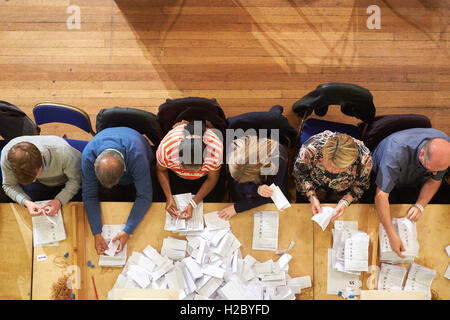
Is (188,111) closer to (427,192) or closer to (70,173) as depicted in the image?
(70,173)

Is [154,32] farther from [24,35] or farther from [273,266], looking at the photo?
[273,266]

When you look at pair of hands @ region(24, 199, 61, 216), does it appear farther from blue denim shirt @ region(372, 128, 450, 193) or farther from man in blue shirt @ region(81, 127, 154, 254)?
blue denim shirt @ region(372, 128, 450, 193)

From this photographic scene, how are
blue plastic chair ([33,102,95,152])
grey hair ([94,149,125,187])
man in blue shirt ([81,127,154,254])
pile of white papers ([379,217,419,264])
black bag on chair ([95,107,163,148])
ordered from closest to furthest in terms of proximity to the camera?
grey hair ([94,149,125,187]) < man in blue shirt ([81,127,154,254]) < pile of white papers ([379,217,419,264]) < black bag on chair ([95,107,163,148]) < blue plastic chair ([33,102,95,152])

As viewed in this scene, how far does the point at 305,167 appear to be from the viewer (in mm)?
2377

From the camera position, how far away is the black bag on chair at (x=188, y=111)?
248 centimetres

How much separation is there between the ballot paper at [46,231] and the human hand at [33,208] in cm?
5

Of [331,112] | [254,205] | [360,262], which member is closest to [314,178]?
[254,205]

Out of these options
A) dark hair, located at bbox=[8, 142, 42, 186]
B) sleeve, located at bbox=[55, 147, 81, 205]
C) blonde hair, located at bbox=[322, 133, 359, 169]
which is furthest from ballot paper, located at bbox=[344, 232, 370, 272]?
dark hair, located at bbox=[8, 142, 42, 186]

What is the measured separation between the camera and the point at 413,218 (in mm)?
2311

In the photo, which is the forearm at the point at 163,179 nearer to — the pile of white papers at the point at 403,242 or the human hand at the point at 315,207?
the human hand at the point at 315,207

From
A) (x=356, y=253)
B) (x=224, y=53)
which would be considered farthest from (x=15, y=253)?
(x=224, y=53)

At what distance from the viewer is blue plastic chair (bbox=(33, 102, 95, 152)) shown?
2.55 meters

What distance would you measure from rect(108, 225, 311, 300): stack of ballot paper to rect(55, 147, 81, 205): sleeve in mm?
633

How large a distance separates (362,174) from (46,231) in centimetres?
224
